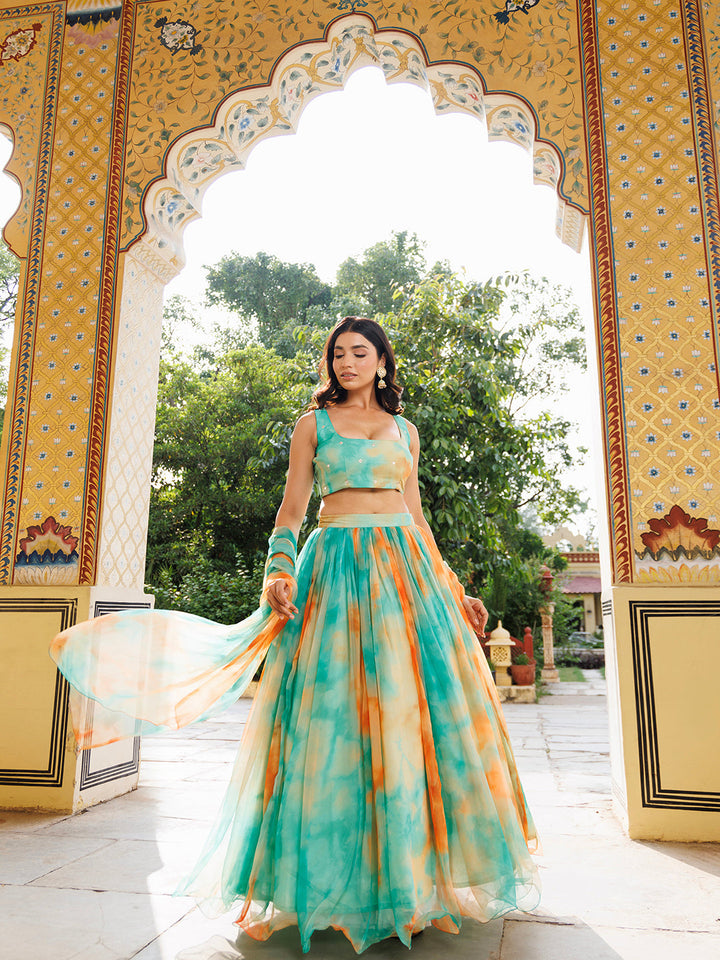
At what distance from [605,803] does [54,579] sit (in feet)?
8.79

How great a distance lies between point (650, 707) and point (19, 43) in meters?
4.55

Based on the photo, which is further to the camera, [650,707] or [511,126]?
[511,126]

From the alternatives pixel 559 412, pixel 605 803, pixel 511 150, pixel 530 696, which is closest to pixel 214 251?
pixel 559 412

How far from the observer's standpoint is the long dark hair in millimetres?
2180

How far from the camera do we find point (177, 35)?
12.4 ft

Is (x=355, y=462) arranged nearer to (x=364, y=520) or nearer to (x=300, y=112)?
(x=364, y=520)

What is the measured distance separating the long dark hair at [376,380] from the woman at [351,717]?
91 mm

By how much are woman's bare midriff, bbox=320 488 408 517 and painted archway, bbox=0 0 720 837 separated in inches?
51.3

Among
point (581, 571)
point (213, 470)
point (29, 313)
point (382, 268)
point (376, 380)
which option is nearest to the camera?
point (376, 380)

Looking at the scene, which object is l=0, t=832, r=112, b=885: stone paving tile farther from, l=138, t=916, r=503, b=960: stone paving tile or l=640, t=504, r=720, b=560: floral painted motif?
l=640, t=504, r=720, b=560: floral painted motif

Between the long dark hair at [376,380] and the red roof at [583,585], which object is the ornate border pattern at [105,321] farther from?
the red roof at [583,585]

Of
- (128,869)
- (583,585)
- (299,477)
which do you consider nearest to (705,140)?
(299,477)

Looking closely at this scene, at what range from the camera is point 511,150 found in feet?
12.1

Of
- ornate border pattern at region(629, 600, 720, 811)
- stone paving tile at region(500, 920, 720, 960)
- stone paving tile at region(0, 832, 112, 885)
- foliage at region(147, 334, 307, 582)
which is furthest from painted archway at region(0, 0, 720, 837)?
foliage at region(147, 334, 307, 582)
